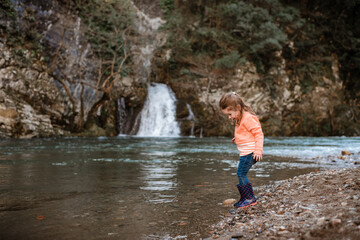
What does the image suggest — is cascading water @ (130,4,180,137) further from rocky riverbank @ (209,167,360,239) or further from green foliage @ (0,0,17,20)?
rocky riverbank @ (209,167,360,239)

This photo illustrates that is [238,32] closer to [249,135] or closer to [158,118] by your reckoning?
[158,118]

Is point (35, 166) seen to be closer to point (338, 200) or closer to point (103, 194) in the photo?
point (103, 194)

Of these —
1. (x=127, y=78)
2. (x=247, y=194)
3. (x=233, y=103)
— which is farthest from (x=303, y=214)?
(x=127, y=78)

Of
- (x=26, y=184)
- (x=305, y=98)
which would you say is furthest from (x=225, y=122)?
(x=26, y=184)

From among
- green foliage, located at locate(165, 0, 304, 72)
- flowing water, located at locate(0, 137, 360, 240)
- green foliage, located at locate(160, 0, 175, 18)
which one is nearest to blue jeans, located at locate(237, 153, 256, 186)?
flowing water, located at locate(0, 137, 360, 240)

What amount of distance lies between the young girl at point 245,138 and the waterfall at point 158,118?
1928 cm

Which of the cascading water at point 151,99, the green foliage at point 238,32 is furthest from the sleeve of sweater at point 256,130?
the green foliage at point 238,32

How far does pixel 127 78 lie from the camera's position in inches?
905

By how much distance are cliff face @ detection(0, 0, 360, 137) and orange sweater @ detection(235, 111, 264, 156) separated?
15648 mm

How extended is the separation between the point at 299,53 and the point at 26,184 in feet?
92.4

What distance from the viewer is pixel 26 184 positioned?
4531 millimetres

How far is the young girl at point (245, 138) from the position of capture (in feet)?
11.3

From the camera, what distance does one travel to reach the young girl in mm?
3445

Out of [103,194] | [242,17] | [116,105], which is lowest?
[103,194]
